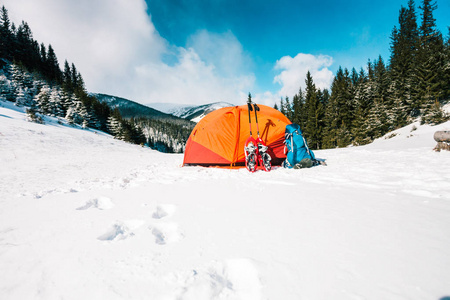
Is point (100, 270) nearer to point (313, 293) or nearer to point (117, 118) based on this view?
point (313, 293)

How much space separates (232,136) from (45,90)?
48704 mm

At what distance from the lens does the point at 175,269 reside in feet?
4.35

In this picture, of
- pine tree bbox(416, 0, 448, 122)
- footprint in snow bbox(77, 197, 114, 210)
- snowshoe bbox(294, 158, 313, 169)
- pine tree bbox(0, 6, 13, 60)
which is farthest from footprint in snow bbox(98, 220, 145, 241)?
pine tree bbox(0, 6, 13, 60)

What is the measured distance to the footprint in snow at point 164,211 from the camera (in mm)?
2342

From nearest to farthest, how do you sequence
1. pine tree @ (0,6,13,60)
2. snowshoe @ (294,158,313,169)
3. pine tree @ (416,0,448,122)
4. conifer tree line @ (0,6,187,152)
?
snowshoe @ (294,158,313,169), pine tree @ (416,0,448,122), conifer tree line @ (0,6,187,152), pine tree @ (0,6,13,60)

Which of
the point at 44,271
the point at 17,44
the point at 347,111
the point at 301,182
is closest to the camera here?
the point at 44,271

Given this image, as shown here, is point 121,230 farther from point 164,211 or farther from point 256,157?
point 256,157

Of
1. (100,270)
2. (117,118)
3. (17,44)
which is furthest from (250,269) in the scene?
(17,44)

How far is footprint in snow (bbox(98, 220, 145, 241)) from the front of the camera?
1.79 meters

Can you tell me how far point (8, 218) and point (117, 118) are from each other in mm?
42242

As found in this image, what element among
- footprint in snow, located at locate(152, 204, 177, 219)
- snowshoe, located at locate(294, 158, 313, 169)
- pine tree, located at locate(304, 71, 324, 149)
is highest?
pine tree, located at locate(304, 71, 324, 149)

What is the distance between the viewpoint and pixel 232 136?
6422 millimetres

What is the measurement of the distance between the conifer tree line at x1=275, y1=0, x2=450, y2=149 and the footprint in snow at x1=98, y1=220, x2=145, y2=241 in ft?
70.1

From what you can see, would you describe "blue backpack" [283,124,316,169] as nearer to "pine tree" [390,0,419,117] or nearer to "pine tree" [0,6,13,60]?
"pine tree" [390,0,419,117]
